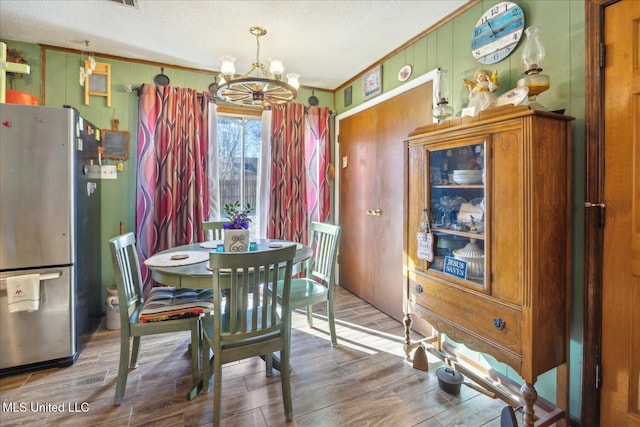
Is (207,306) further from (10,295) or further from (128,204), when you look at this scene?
(128,204)

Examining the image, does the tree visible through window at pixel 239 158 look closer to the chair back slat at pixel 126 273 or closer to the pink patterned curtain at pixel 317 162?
the pink patterned curtain at pixel 317 162

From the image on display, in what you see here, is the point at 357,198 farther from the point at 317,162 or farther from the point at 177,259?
the point at 177,259

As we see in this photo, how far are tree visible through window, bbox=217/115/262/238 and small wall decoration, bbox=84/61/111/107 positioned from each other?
1.05 meters

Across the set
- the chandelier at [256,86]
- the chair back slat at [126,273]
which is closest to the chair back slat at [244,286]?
the chair back slat at [126,273]

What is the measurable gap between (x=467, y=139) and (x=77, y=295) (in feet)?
9.12

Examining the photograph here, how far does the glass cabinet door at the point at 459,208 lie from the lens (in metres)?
1.62

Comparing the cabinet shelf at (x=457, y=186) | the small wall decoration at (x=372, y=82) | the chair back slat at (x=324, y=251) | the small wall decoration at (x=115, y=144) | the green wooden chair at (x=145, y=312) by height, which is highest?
the small wall decoration at (x=372, y=82)

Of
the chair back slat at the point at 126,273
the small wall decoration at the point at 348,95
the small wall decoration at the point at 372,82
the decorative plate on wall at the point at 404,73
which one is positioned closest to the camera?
Result: the chair back slat at the point at 126,273

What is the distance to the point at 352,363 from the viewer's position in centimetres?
217

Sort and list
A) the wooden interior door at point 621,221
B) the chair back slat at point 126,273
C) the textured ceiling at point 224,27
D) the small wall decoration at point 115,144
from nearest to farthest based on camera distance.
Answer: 1. the wooden interior door at point 621,221
2. the chair back slat at point 126,273
3. the textured ceiling at point 224,27
4. the small wall decoration at point 115,144

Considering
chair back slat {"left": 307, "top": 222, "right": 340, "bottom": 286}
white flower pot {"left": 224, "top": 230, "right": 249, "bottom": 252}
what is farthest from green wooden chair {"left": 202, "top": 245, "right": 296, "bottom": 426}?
chair back slat {"left": 307, "top": 222, "right": 340, "bottom": 286}

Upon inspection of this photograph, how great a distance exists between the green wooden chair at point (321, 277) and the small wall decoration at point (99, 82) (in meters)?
2.38

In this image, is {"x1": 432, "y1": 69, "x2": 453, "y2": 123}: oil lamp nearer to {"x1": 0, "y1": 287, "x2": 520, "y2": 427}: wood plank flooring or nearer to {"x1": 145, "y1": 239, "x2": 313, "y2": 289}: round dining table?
{"x1": 145, "y1": 239, "x2": 313, "y2": 289}: round dining table

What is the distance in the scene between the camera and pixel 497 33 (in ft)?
6.26
